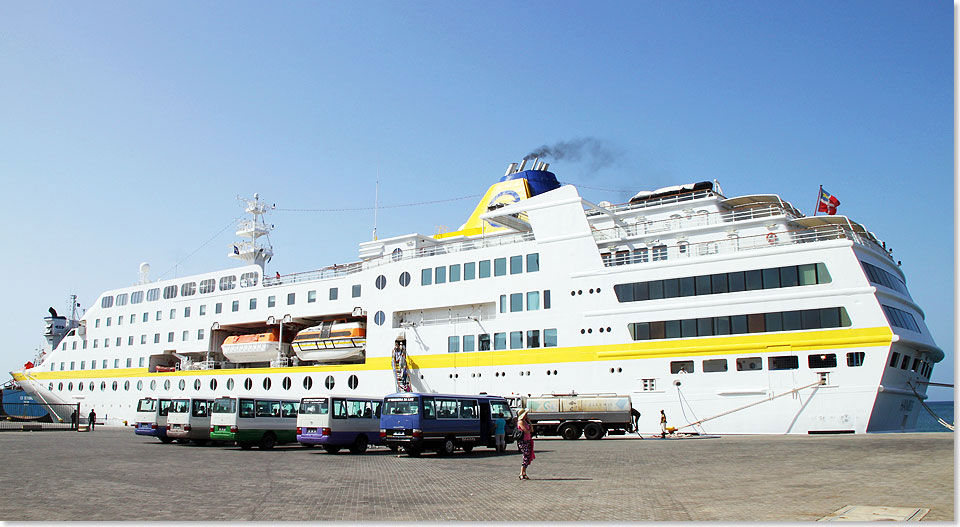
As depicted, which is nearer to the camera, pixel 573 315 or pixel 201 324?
pixel 573 315

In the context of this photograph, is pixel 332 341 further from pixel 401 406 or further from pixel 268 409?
pixel 401 406

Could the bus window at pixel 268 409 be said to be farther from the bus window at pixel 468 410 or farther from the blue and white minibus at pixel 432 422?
the bus window at pixel 468 410

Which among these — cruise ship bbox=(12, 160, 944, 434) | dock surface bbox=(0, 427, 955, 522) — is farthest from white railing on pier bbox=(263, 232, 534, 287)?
dock surface bbox=(0, 427, 955, 522)

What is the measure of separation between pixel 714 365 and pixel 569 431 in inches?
234

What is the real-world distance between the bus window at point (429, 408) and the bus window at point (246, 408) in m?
8.04

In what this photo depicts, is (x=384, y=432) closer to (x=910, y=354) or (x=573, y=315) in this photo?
(x=573, y=315)

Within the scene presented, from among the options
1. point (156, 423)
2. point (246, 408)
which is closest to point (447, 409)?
point (246, 408)

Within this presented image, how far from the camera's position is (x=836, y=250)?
24391 mm

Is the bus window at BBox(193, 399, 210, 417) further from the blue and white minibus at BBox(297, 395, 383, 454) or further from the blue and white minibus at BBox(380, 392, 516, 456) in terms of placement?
the blue and white minibus at BBox(380, 392, 516, 456)

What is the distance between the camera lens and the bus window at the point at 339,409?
2378 centimetres

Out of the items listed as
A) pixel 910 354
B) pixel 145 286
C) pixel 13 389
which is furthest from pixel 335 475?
pixel 13 389

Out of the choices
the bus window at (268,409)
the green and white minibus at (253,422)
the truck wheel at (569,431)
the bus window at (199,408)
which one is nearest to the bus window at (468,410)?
the truck wheel at (569,431)

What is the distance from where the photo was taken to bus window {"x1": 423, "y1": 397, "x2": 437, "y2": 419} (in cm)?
2122

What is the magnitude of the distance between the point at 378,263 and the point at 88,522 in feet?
92.9
